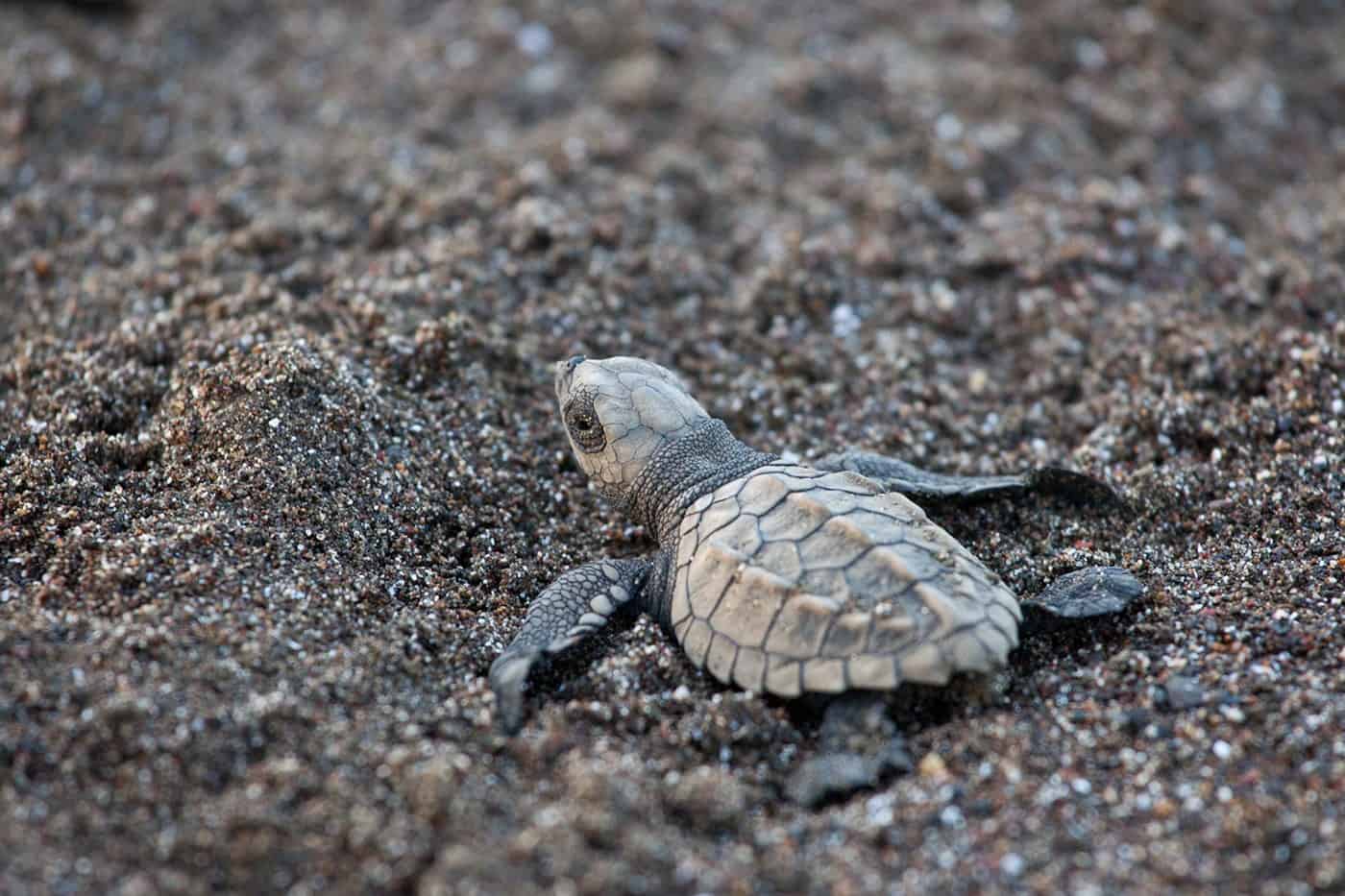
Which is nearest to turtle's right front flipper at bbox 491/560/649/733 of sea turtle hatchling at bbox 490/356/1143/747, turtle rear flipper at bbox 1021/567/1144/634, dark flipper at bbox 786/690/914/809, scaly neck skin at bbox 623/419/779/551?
sea turtle hatchling at bbox 490/356/1143/747

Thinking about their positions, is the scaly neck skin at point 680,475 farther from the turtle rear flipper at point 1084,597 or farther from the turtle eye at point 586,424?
the turtle rear flipper at point 1084,597

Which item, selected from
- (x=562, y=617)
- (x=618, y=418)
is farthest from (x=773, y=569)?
(x=618, y=418)

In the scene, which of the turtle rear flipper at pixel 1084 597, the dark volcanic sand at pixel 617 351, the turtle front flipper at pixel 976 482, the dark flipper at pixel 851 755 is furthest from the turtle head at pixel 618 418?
the turtle rear flipper at pixel 1084 597

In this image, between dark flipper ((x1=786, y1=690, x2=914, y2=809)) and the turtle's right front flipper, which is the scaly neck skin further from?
dark flipper ((x1=786, y1=690, x2=914, y2=809))

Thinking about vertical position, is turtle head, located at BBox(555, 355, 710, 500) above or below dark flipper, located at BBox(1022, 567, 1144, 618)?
above

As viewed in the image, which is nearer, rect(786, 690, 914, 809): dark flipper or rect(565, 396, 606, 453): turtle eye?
rect(786, 690, 914, 809): dark flipper
